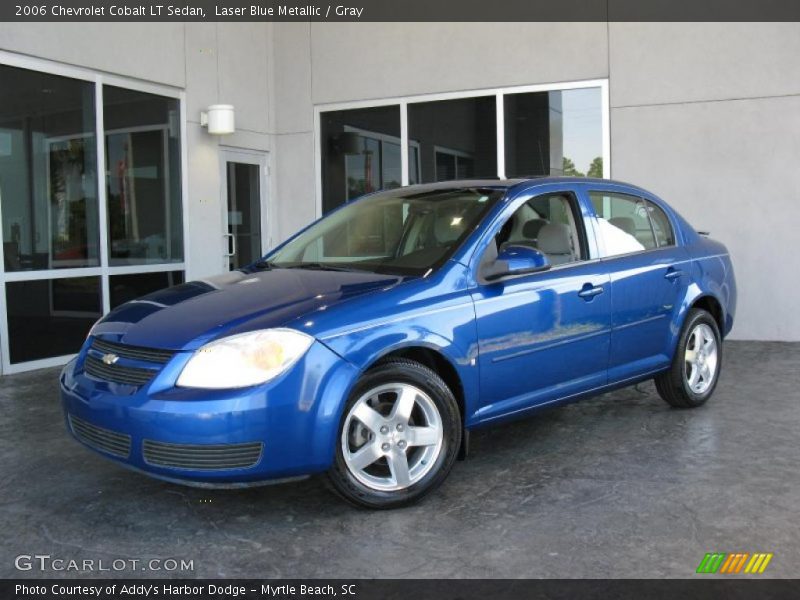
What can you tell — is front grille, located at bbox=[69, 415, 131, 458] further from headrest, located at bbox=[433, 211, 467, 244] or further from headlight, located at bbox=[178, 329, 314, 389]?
headrest, located at bbox=[433, 211, 467, 244]

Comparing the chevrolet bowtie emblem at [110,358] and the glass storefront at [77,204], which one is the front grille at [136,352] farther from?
the glass storefront at [77,204]

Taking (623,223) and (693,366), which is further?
(693,366)

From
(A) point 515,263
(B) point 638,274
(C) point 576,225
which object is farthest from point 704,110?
(A) point 515,263

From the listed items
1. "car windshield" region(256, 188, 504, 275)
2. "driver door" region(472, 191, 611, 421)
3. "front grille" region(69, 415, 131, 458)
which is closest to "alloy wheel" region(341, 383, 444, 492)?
"driver door" region(472, 191, 611, 421)

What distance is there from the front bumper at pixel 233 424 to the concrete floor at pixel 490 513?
31 cm

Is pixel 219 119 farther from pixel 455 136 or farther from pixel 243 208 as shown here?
pixel 455 136

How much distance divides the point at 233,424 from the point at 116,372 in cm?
66

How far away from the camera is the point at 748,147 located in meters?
8.04

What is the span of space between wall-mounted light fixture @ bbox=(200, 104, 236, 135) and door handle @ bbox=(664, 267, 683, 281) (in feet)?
19.0

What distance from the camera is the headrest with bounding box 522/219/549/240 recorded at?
4.31 metres

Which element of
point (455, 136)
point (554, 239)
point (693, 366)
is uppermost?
point (455, 136)

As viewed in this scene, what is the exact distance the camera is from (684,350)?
5.03 m

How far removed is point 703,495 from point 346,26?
311 inches
